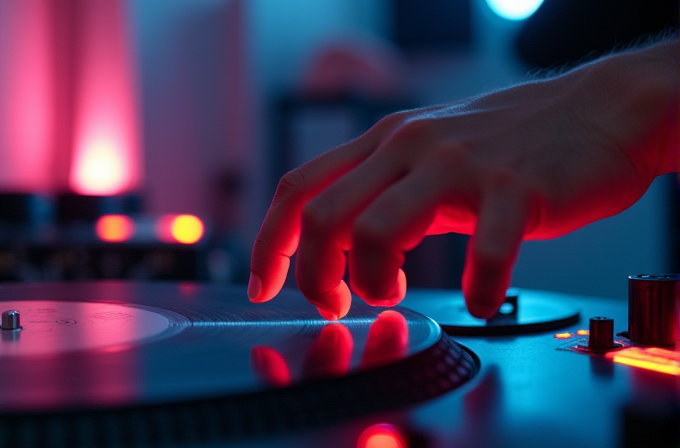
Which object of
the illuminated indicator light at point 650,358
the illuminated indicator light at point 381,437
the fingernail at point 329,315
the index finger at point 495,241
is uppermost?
the index finger at point 495,241

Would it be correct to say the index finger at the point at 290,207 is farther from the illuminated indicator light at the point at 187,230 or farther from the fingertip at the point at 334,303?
the illuminated indicator light at the point at 187,230

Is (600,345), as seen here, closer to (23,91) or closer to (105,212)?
(105,212)

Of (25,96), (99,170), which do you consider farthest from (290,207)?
(99,170)

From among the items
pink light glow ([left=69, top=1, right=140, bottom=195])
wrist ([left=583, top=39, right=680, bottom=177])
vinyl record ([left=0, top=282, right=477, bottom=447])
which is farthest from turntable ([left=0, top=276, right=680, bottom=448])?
pink light glow ([left=69, top=1, right=140, bottom=195])

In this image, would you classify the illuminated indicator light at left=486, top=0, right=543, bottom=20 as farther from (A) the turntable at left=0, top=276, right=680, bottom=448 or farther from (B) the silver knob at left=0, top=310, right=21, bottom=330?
(B) the silver knob at left=0, top=310, right=21, bottom=330

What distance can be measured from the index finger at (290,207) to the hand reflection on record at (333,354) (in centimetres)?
8

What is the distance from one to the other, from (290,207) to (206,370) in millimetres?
216

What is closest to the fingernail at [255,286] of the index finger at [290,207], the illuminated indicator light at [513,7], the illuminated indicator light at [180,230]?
the index finger at [290,207]

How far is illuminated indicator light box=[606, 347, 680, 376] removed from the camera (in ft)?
1.71

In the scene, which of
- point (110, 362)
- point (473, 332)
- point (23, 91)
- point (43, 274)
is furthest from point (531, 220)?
point (23, 91)

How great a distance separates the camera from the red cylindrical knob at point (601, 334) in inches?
23.2

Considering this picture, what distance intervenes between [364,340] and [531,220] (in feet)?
0.52

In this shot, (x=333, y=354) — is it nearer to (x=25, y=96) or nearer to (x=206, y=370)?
(x=206, y=370)

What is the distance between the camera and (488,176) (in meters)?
0.50
